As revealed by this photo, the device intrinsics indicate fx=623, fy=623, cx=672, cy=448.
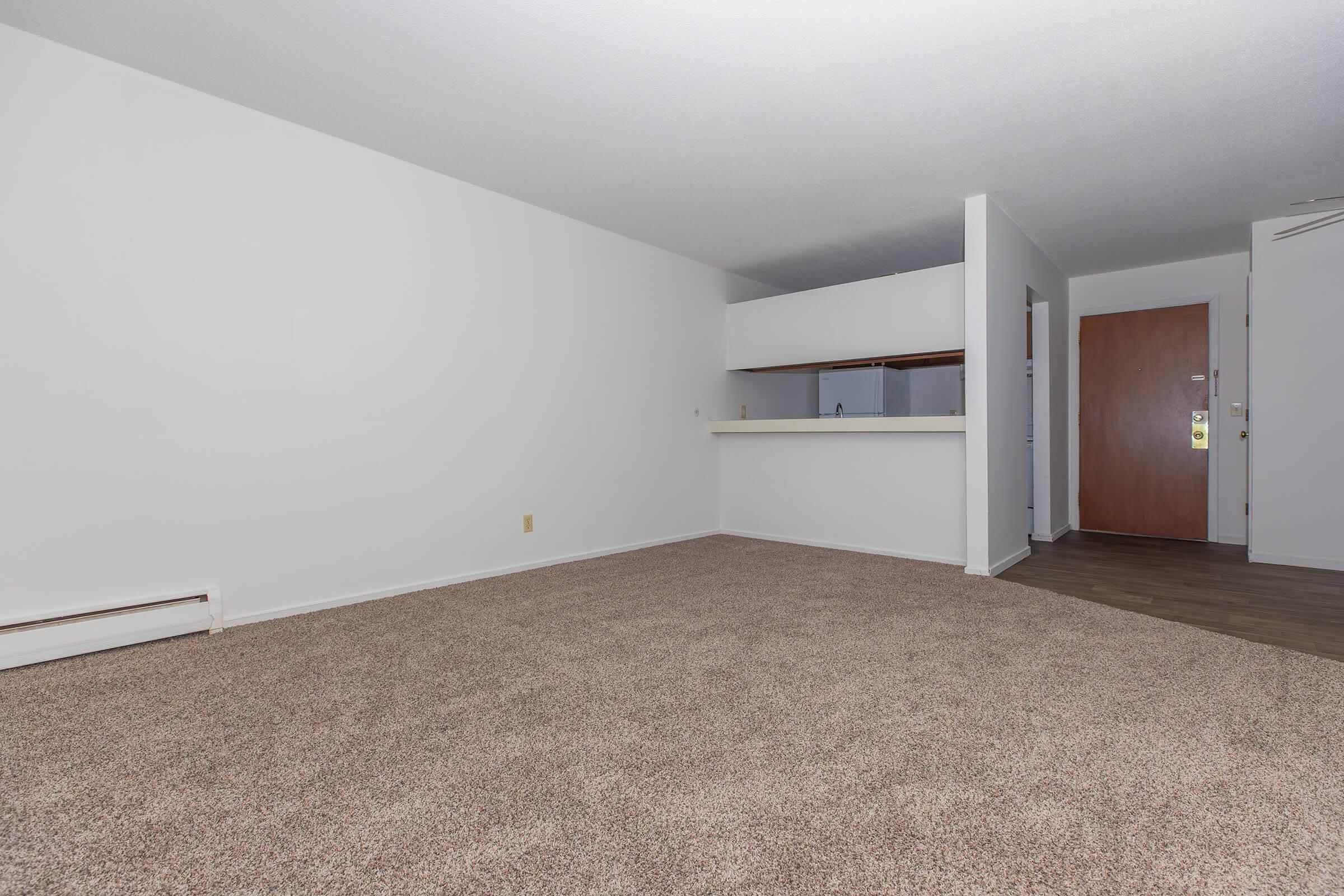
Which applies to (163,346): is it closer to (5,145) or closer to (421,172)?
(5,145)

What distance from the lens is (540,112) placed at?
2932 mm

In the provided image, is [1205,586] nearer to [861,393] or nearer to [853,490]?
[853,490]

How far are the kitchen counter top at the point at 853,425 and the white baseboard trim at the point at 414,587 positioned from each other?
1227mm

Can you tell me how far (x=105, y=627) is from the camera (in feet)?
8.41

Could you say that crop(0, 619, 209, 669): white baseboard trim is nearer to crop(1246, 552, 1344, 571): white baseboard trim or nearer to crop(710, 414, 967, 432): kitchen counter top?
crop(710, 414, 967, 432): kitchen counter top

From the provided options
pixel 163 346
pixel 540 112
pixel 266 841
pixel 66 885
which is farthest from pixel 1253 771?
pixel 163 346

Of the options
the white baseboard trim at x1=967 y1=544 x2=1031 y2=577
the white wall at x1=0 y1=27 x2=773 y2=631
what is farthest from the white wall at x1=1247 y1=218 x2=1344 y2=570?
the white wall at x1=0 y1=27 x2=773 y2=631

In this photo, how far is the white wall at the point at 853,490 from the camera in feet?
14.7

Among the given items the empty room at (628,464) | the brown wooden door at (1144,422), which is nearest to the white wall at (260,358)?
the empty room at (628,464)

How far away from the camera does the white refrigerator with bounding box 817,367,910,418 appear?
566 cm

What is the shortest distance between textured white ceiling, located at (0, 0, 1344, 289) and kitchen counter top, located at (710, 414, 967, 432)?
145 centimetres

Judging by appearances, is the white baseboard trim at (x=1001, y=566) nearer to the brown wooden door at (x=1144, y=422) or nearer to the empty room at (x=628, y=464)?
the empty room at (x=628, y=464)

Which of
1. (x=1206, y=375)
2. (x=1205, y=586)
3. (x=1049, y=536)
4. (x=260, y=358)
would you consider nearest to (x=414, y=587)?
(x=260, y=358)

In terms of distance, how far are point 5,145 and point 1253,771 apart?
15.1 ft
